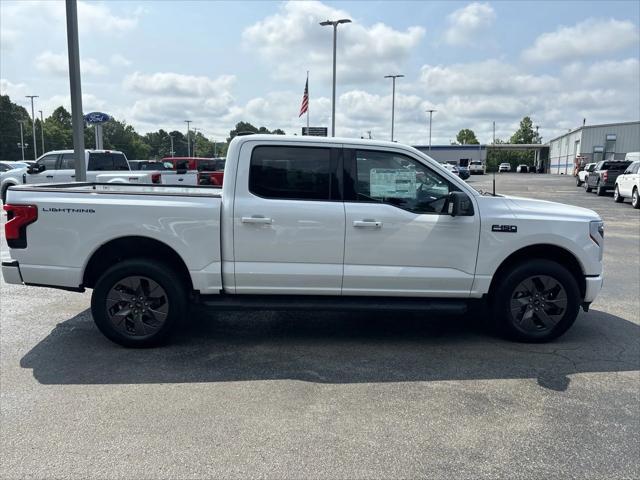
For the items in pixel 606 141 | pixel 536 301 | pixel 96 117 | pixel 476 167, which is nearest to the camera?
pixel 536 301

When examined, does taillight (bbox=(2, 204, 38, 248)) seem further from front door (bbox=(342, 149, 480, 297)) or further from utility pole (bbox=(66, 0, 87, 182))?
utility pole (bbox=(66, 0, 87, 182))

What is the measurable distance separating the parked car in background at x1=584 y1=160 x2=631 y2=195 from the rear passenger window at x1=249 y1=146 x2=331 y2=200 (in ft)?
87.7

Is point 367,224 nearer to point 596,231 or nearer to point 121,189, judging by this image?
point 596,231

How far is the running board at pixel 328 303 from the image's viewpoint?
15.9 feet

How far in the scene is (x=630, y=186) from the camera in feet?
71.3

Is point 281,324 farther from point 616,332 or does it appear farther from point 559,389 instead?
point 616,332

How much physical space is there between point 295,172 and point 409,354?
2033 mm

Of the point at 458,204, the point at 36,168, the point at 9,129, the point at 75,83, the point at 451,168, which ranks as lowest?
the point at 458,204

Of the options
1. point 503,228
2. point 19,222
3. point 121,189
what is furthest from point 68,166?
point 503,228

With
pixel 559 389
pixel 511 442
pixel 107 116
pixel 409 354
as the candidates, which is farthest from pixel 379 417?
pixel 107 116

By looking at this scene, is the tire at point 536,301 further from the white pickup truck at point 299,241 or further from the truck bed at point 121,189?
the truck bed at point 121,189

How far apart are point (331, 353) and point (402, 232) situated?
1.32m

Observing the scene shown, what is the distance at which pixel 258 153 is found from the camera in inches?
193

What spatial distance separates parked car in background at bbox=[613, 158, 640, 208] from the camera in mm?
20984
